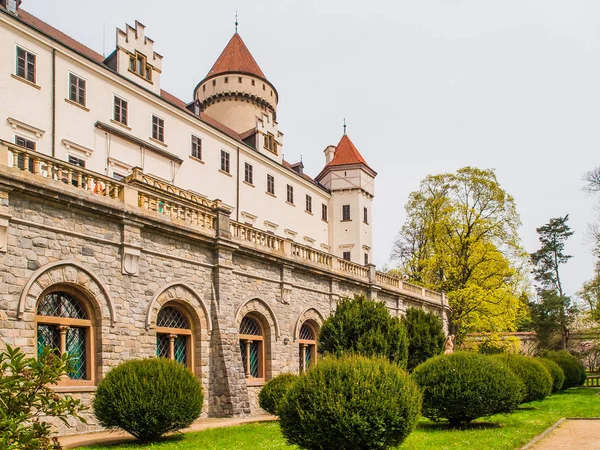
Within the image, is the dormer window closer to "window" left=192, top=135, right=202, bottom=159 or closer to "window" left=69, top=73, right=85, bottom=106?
"window" left=69, top=73, right=85, bottom=106

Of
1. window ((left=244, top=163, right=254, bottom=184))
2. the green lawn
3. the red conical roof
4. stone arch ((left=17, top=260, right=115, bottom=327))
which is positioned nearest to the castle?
stone arch ((left=17, top=260, right=115, bottom=327))

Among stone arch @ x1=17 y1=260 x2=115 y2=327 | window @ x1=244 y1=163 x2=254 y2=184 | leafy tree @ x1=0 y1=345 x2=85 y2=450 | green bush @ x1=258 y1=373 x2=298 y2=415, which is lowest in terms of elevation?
green bush @ x1=258 y1=373 x2=298 y2=415

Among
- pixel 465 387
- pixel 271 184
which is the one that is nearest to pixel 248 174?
pixel 271 184

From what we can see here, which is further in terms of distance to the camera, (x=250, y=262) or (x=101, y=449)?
(x=250, y=262)

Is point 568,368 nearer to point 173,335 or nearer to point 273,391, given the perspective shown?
point 273,391

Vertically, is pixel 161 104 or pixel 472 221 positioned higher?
pixel 161 104

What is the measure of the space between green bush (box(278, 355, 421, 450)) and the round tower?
102ft

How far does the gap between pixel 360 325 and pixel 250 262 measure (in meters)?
4.53

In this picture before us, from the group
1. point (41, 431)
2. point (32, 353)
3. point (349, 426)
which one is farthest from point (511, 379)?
point (41, 431)

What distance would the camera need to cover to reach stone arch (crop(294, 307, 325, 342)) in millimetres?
23814

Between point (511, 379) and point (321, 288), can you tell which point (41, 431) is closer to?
point (511, 379)

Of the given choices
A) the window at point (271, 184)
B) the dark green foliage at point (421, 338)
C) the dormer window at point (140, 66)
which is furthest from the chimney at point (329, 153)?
the dark green foliage at point (421, 338)

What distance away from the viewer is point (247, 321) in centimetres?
2170

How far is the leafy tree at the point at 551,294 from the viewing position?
5716 cm
